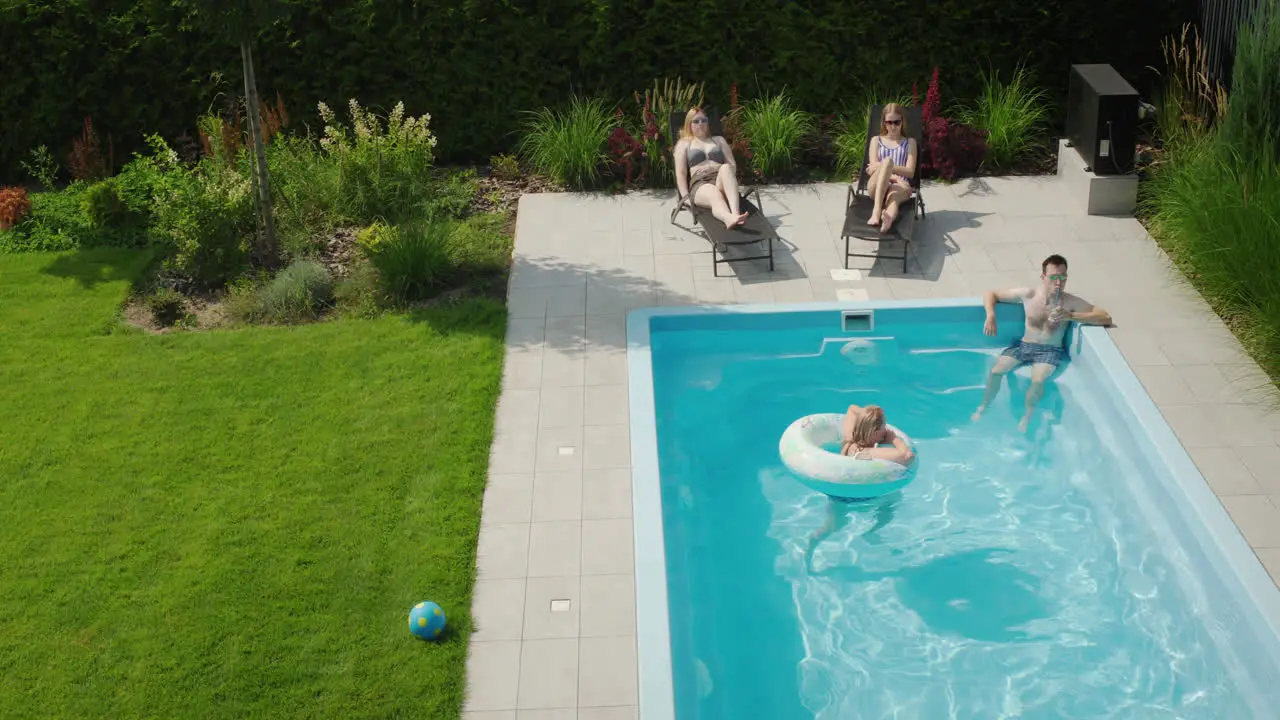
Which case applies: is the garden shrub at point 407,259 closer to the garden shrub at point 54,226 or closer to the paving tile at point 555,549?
the garden shrub at point 54,226

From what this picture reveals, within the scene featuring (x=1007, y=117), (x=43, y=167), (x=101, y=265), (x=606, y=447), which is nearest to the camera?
(x=606, y=447)

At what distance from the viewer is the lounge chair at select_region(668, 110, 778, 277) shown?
10.9m

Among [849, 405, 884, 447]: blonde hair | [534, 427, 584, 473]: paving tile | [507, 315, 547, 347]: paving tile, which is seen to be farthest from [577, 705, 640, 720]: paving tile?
[507, 315, 547, 347]: paving tile

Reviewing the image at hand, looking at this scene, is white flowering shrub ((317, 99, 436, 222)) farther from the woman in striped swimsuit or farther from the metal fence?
the metal fence

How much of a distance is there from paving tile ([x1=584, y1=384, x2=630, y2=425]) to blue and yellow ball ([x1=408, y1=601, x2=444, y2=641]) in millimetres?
2306

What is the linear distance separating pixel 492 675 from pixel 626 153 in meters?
7.13

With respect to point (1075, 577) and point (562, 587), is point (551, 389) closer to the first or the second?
point (562, 587)

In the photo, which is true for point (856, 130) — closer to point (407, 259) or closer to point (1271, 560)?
point (407, 259)

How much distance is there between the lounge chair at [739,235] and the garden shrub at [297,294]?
319 centimetres

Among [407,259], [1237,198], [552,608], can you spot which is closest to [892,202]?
[1237,198]

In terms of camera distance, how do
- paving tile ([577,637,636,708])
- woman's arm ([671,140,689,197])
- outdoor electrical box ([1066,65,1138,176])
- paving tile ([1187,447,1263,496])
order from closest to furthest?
paving tile ([577,637,636,708]) < paving tile ([1187,447,1263,496]) < outdoor electrical box ([1066,65,1138,176]) < woman's arm ([671,140,689,197])

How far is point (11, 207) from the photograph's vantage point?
12.3 meters

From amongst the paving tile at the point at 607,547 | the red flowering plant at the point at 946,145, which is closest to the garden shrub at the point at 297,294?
the paving tile at the point at 607,547

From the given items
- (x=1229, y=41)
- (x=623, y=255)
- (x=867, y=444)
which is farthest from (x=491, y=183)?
(x=1229, y=41)
